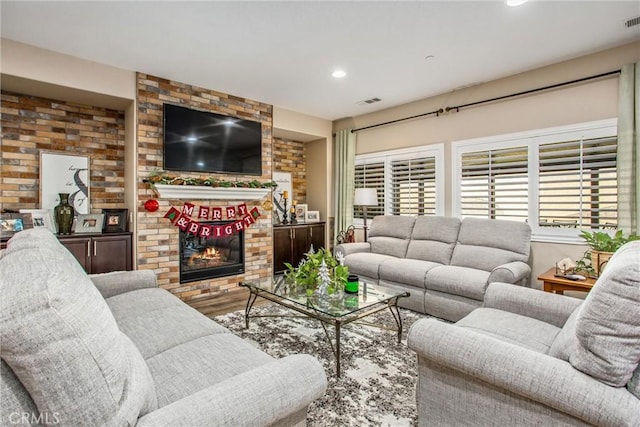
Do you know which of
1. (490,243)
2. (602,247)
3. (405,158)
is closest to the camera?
(602,247)

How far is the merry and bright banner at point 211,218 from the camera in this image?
3.98 m

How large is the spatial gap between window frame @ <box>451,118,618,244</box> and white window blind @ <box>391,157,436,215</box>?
14.9 inches

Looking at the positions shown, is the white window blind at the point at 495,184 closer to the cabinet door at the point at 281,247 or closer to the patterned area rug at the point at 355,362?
the patterned area rug at the point at 355,362

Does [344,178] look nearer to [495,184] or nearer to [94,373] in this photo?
[495,184]

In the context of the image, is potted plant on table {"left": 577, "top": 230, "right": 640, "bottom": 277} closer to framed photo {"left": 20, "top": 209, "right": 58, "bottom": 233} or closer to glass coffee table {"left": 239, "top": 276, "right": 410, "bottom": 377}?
glass coffee table {"left": 239, "top": 276, "right": 410, "bottom": 377}

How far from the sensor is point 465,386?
4.72 ft

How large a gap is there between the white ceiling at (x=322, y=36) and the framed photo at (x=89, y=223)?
1615mm

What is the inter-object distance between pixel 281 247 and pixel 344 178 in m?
1.55

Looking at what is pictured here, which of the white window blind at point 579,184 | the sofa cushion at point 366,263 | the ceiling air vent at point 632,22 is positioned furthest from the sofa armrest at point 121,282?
the ceiling air vent at point 632,22

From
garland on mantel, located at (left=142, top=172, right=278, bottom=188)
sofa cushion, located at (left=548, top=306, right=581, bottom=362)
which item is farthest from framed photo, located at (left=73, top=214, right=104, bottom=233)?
sofa cushion, located at (left=548, top=306, right=581, bottom=362)

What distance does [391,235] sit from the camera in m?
4.50

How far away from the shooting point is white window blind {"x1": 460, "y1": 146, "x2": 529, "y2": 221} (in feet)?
12.4

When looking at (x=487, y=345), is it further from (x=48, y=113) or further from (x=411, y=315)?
(x=48, y=113)

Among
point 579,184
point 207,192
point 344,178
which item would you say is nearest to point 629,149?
point 579,184
